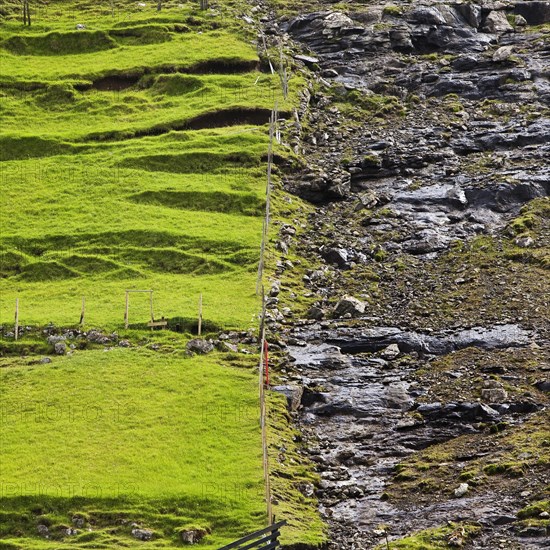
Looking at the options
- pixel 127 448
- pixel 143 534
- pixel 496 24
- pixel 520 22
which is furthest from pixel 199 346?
pixel 520 22

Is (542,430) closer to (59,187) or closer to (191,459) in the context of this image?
(191,459)

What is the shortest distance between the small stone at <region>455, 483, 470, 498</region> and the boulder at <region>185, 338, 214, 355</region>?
700 inches

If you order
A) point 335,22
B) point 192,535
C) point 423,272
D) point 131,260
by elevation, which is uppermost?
point 335,22

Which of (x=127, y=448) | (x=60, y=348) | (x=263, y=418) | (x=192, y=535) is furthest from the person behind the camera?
(x=60, y=348)

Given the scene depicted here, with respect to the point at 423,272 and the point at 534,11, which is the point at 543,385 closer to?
the point at 423,272

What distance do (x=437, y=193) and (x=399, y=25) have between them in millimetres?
32975

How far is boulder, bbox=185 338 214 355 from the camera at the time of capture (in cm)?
5866

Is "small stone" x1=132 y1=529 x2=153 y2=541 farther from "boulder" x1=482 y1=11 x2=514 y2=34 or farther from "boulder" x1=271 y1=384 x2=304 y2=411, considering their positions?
"boulder" x1=482 y1=11 x2=514 y2=34

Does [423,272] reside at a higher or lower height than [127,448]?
higher

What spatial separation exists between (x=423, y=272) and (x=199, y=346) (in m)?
14.4

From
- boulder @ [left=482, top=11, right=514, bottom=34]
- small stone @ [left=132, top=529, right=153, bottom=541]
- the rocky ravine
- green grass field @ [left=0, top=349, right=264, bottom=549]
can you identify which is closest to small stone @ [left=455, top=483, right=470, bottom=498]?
the rocky ravine

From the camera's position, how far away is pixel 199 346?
58.8m

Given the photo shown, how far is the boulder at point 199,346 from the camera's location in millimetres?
58656

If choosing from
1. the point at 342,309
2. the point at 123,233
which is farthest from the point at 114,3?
the point at 342,309
